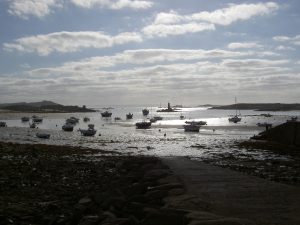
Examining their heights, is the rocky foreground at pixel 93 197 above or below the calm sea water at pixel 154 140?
above

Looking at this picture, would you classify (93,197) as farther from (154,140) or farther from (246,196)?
(154,140)

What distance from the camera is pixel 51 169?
2316 centimetres

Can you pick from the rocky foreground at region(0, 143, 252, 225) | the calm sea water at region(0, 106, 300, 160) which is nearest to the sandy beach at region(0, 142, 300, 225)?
the rocky foreground at region(0, 143, 252, 225)

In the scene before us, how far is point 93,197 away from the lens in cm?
1447

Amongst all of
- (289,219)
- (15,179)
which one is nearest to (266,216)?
(289,219)

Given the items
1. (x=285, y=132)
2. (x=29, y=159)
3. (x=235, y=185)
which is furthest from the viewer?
(x=285, y=132)

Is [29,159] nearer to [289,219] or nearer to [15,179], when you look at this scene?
[15,179]

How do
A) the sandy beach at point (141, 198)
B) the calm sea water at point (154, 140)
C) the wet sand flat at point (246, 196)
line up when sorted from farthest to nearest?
1. the calm sea water at point (154, 140)
2. the wet sand flat at point (246, 196)
3. the sandy beach at point (141, 198)

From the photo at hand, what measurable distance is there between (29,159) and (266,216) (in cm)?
1997

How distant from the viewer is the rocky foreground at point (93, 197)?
33.6 feet

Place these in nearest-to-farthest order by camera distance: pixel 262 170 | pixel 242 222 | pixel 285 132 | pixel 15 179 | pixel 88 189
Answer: pixel 242 222, pixel 88 189, pixel 15 179, pixel 262 170, pixel 285 132

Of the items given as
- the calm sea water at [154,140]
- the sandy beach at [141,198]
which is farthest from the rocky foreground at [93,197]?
the calm sea water at [154,140]

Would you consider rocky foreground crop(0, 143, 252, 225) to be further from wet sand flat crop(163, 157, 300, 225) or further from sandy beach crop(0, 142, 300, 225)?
wet sand flat crop(163, 157, 300, 225)

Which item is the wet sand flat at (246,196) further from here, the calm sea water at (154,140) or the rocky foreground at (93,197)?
the calm sea water at (154,140)
